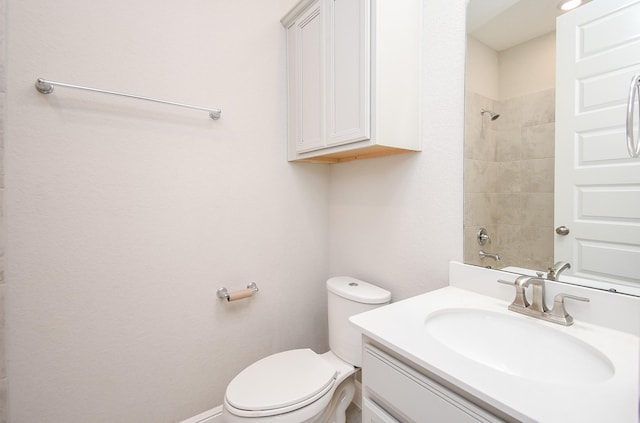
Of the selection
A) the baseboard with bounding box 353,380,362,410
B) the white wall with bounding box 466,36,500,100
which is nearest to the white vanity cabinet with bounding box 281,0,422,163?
the white wall with bounding box 466,36,500,100

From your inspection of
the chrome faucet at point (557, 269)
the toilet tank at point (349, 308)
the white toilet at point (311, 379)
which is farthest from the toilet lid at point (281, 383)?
the chrome faucet at point (557, 269)

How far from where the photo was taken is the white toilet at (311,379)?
1027 millimetres

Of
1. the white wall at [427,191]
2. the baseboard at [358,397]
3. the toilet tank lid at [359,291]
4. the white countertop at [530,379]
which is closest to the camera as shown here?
the white countertop at [530,379]

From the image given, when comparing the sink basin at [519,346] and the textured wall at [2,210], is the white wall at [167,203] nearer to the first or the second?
the textured wall at [2,210]

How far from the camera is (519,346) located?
84 cm

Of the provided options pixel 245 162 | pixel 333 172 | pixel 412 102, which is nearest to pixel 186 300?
pixel 245 162

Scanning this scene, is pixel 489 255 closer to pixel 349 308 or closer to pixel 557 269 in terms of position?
pixel 557 269

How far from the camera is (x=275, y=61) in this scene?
62.8 inches

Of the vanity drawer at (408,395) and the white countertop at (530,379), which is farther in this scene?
the vanity drawer at (408,395)

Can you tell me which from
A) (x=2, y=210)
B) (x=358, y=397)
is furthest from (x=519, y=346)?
(x=2, y=210)

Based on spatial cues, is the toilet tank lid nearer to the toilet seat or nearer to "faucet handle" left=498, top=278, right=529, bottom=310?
the toilet seat

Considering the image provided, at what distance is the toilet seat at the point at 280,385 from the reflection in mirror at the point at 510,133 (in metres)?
0.80

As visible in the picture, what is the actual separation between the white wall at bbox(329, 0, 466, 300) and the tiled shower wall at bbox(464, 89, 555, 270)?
5 centimetres

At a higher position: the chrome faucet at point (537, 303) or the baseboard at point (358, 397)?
the chrome faucet at point (537, 303)
